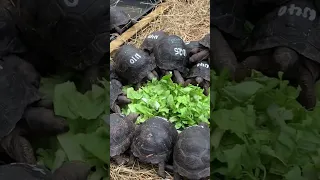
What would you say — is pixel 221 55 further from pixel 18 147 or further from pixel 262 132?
pixel 18 147

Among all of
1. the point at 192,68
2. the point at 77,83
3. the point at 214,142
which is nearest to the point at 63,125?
the point at 77,83

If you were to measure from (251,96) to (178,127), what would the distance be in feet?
3.17

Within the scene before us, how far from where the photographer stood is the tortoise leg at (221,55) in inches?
22.1

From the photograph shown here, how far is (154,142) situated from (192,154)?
0.12 metres

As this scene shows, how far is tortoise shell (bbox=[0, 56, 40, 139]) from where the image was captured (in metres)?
0.60

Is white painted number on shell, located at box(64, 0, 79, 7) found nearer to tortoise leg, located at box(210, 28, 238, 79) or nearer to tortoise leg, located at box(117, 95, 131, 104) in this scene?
tortoise leg, located at box(210, 28, 238, 79)

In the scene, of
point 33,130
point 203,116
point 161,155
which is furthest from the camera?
point 203,116

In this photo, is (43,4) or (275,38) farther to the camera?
(275,38)

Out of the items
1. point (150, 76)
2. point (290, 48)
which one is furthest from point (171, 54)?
point (290, 48)

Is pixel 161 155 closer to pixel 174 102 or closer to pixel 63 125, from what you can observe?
pixel 174 102

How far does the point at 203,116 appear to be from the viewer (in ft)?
5.12

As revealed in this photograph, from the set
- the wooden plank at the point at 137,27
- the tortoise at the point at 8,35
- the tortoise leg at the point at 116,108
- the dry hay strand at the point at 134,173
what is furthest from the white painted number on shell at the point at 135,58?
the tortoise at the point at 8,35

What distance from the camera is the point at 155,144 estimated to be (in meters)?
1.40

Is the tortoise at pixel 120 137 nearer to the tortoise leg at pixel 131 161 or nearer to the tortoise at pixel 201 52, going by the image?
the tortoise leg at pixel 131 161
